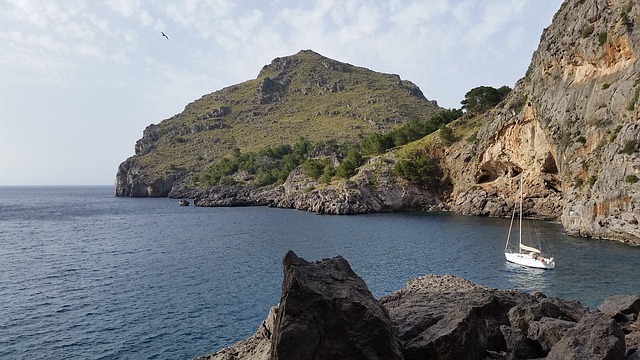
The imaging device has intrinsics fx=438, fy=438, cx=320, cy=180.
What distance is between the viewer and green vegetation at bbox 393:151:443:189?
120 meters

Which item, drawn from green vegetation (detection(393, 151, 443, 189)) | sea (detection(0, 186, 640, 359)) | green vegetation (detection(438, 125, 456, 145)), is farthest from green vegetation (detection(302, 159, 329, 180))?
sea (detection(0, 186, 640, 359))

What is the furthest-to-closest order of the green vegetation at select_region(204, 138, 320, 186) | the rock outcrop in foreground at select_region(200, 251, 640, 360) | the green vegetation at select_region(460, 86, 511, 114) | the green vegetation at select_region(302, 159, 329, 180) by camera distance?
the green vegetation at select_region(204, 138, 320, 186) → the green vegetation at select_region(302, 159, 329, 180) → the green vegetation at select_region(460, 86, 511, 114) → the rock outcrop in foreground at select_region(200, 251, 640, 360)

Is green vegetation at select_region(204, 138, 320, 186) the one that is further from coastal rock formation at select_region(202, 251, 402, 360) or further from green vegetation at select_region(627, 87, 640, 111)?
coastal rock formation at select_region(202, 251, 402, 360)

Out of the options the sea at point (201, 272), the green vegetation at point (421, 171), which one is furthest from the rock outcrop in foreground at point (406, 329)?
the green vegetation at point (421, 171)

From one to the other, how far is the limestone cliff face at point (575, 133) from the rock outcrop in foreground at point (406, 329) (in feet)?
175

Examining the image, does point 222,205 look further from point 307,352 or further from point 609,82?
point 307,352

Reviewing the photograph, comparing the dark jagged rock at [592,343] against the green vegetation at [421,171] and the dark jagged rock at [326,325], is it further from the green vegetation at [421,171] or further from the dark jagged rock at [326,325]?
the green vegetation at [421,171]

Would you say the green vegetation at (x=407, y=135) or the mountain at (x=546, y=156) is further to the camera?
the green vegetation at (x=407, y=135)

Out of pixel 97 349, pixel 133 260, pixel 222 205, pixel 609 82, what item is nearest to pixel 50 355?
pixel 97 349

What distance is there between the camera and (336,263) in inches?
607

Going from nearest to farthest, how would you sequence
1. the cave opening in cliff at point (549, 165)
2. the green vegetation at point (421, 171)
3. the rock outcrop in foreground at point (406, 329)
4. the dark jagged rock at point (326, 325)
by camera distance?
the dark jagged rock at point (326, 325), the rock outcrop in foreground at point (406, 329), the cave opening in cliff at point (549, 165), the green vegetation at point (421, 171)

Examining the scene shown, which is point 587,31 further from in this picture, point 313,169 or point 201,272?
point 313,169

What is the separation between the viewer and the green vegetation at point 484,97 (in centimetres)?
13475

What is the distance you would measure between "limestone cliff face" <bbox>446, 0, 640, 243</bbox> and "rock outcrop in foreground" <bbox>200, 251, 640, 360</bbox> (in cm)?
5326
